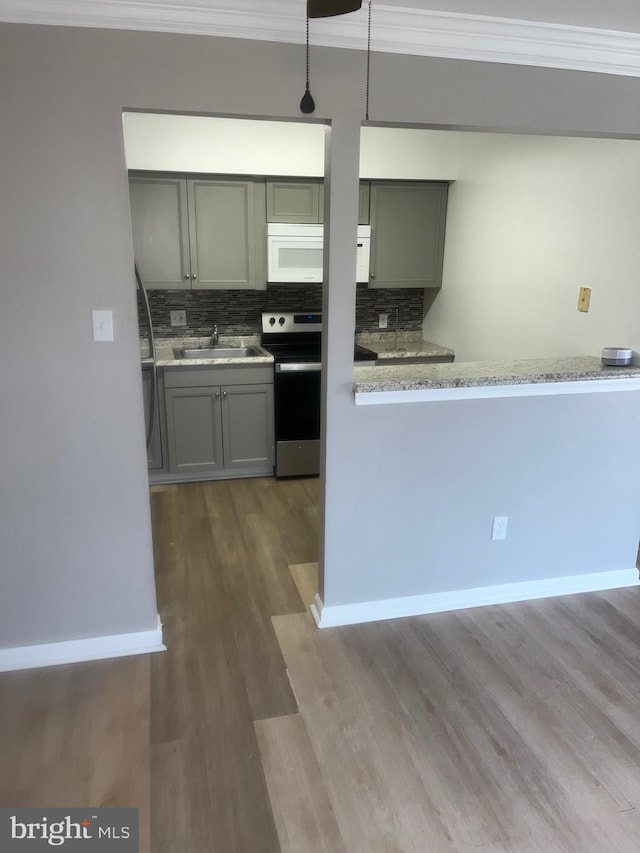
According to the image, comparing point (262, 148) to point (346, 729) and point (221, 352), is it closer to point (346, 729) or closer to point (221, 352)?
point (221, 352)

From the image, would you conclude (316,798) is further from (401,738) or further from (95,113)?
(95,113)

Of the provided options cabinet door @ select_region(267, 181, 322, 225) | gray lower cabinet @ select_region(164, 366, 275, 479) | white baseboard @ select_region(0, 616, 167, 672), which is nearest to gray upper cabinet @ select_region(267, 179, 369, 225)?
cabinet door @ select_region(267, 181, 322, 225)

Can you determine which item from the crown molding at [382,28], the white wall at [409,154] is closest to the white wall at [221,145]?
the white wall at [409,154]

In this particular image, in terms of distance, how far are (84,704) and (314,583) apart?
119cm

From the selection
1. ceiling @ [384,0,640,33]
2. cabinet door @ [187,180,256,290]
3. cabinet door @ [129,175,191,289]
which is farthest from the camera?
cabinet door @ [187,180,256,290]

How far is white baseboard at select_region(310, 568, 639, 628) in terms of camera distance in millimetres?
2695

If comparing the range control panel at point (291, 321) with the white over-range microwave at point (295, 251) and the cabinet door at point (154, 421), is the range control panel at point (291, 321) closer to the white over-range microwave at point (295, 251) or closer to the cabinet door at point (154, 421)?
the white over-range microwave at point (295, 251)

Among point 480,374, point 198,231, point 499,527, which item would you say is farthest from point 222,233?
point 499,527

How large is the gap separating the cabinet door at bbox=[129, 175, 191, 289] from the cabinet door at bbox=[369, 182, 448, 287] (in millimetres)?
1343

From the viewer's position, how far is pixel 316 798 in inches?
72.0

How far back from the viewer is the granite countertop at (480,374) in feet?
8.13

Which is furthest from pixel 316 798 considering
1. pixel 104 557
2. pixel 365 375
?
pixel 365 375

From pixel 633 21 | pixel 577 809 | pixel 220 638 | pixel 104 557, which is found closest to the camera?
pixel 577 809

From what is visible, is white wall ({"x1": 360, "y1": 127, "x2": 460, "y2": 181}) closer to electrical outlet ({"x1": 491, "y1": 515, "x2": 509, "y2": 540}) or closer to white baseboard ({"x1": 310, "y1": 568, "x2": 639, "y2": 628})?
electrical outlet ({"x1": 491, "y1": 515, "x2": 509, "y2": 540})
